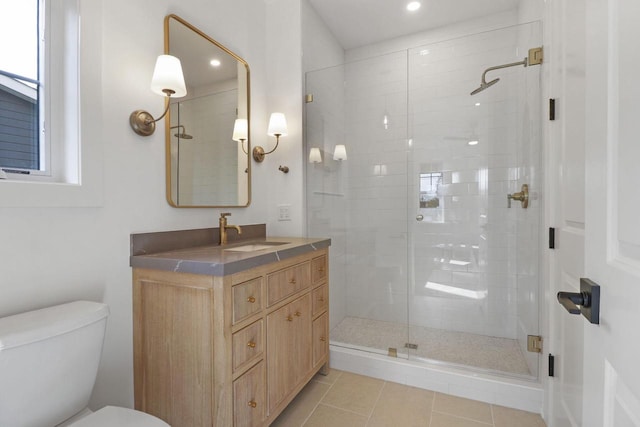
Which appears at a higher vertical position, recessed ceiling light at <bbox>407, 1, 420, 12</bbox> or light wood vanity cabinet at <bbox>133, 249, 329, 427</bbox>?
recessed ceiling light at <bbox>407, 1, 420, 12</bbox>

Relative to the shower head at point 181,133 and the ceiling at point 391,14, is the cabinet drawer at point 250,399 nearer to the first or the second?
the shower head at point 181,133

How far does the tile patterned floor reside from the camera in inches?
64.1

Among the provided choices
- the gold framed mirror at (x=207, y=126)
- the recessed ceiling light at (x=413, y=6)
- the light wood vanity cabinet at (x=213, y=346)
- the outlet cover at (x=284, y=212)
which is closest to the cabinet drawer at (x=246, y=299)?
the light wood vanity cabinet at (x=213, y=346)

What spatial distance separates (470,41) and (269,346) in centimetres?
278

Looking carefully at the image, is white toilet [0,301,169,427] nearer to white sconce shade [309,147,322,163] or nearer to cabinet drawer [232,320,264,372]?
cabinet drawer [232,320,264,372]

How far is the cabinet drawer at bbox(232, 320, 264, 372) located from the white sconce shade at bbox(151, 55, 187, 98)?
43.9 inches

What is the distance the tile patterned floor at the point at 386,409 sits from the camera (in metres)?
1.63

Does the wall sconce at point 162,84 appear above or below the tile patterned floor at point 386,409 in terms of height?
above

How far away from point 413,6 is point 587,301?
269 cm

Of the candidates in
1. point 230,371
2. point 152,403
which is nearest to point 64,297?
point 152,403

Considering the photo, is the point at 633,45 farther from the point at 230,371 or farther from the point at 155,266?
the point at 155,266

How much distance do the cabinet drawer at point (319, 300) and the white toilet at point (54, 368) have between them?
102cm

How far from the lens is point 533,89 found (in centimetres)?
196

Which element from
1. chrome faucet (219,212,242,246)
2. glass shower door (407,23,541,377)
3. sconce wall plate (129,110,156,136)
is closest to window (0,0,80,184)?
sconce wall plate (129,110,156,136)
